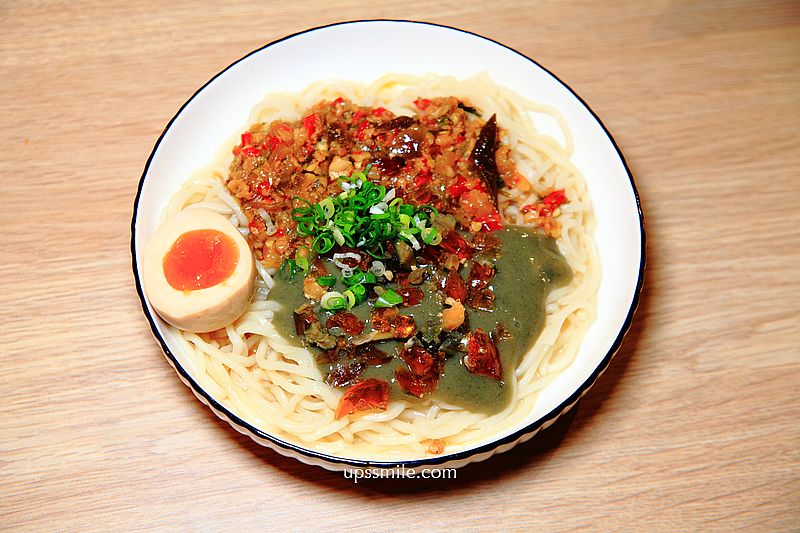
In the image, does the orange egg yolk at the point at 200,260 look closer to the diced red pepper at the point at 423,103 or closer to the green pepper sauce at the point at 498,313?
the green pepper sauce at the point at 498,313

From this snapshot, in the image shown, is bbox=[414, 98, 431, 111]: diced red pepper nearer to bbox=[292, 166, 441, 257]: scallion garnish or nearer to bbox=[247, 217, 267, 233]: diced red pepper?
bbox=[292, 166, 441, 257]: scallion garnish

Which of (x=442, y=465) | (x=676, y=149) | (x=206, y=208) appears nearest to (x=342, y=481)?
(x=442, y=465)

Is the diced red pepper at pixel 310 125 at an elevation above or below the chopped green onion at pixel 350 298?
above

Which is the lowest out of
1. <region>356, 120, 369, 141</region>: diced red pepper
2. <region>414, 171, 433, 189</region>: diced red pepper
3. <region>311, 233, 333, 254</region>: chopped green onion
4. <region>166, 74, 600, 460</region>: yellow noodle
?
<region>166, 74, 600, 460</region>: yellow noodle

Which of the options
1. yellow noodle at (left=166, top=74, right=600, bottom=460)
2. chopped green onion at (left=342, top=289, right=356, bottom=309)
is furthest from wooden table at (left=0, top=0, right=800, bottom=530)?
chopped green onion at (left=342, top=289, right=356, bottom=309)

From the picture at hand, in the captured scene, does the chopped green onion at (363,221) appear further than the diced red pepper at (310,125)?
No

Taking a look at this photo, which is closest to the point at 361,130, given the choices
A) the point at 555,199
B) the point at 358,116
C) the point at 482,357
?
the point at 358,116

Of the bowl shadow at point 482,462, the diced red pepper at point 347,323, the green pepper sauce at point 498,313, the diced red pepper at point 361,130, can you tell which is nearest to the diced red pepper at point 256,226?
the green pepper sauce at point 498,313
